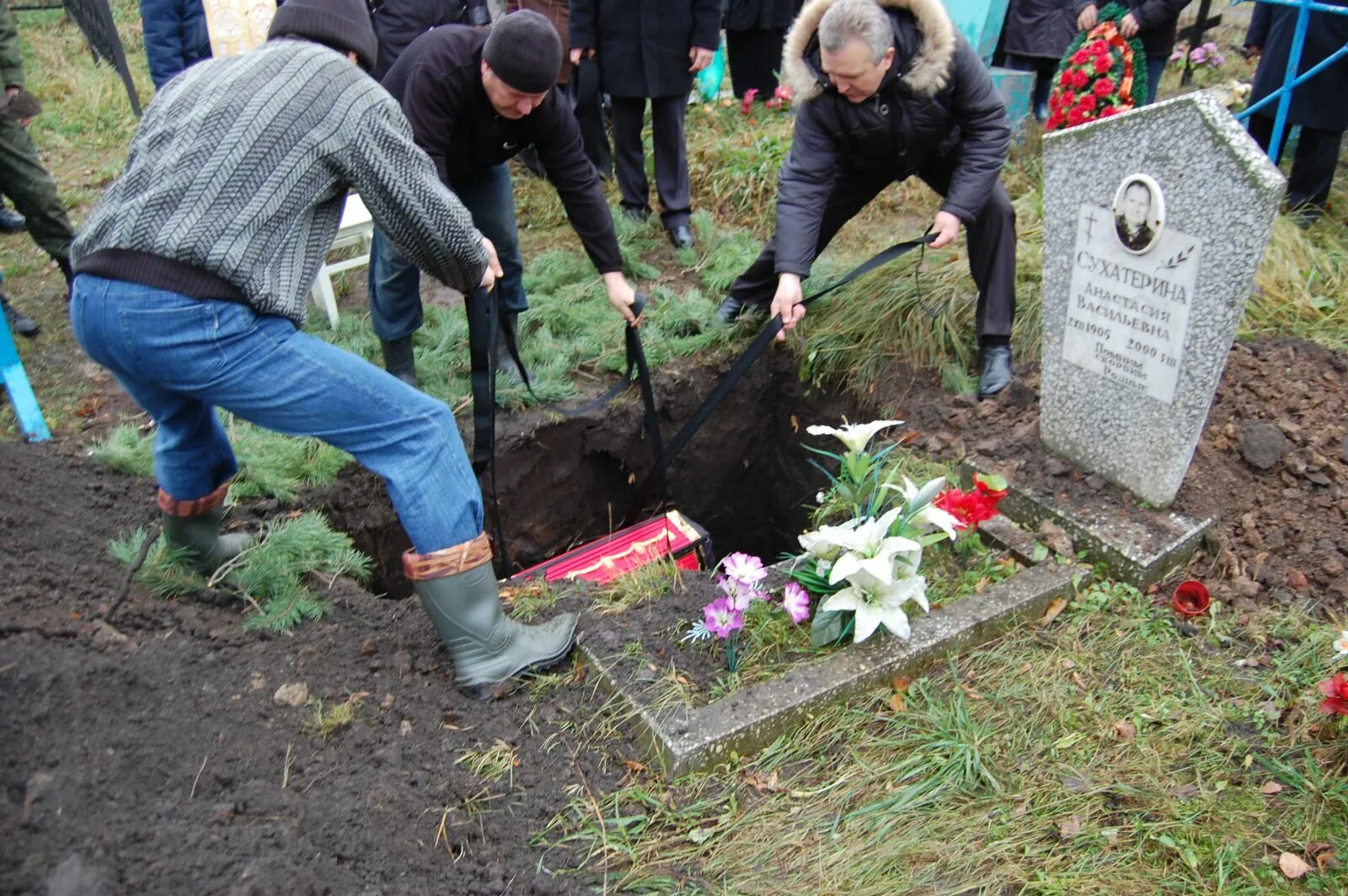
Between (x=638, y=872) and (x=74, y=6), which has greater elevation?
(x=74, y=6)

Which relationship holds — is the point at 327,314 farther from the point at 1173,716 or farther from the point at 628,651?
the point at 1173,716

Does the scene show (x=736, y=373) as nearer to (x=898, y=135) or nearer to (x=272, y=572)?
(x=898, y=135)

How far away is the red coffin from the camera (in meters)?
Answer: 3.51

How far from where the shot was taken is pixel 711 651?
2.73 metres

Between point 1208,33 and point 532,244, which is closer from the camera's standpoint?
point 532,244

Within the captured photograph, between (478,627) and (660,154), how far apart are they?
3.53 m

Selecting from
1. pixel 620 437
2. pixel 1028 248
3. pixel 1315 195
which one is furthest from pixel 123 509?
pixel 1315 195

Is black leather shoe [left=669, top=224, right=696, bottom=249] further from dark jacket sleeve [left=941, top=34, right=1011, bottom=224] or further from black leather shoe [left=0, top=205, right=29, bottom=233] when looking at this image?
black leather shoe [left=0, top=205, right=29, bottom=233]

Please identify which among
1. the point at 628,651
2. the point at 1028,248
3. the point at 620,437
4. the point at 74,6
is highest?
the point at 74,6

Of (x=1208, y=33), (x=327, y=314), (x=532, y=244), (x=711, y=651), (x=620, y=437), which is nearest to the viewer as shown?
(x=711, y=651)

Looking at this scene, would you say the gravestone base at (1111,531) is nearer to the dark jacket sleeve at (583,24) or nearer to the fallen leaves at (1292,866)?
the fallen leaves at (1292,866)

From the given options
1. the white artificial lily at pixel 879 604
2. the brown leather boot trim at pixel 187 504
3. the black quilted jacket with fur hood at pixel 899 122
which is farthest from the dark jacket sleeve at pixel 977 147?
the brown leather boot trim at pixel 187 504

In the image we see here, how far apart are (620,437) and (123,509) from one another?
1.99 meters

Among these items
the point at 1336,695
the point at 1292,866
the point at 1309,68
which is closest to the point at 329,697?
the point at 1292,866
